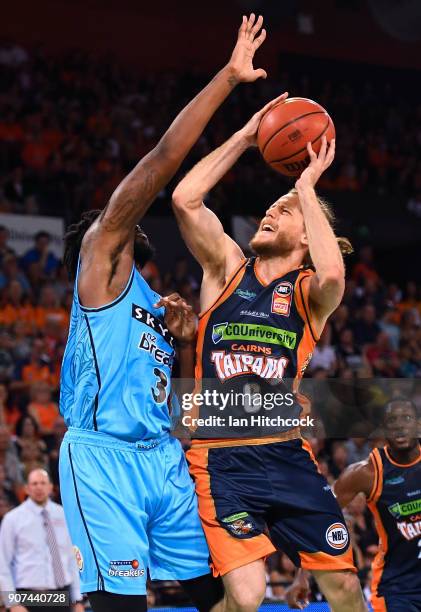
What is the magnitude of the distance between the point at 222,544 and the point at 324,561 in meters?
0.47

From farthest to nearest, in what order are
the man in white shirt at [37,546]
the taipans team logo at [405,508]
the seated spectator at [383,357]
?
the seated spectator at [383,357] → the man in white shirt at [37,546] → the taipans team logo at [405,508]

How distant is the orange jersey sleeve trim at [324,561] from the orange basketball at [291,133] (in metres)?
1.75

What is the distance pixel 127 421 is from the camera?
4.02 metres

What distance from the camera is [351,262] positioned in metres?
14.5

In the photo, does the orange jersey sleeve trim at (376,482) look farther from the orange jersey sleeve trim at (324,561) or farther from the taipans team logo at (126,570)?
the taipans team logo at (126,570)

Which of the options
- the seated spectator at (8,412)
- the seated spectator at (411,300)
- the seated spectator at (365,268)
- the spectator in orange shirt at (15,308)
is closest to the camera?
the seated spectator at (8,412)

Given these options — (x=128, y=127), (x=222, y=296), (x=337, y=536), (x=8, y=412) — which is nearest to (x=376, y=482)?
(x=337, y=536)

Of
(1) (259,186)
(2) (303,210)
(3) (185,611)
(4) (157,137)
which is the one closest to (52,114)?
(4) (157,137)

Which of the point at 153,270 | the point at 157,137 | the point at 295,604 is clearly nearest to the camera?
the point at 295,604

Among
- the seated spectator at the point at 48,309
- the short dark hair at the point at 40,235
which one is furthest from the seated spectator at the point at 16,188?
the seated spectator at the point at 48,309

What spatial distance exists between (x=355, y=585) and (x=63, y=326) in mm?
6037

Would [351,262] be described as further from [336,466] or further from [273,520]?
[273,520]

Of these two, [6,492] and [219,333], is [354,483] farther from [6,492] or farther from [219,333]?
[6,492]

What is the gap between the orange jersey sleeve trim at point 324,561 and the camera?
167 inches
